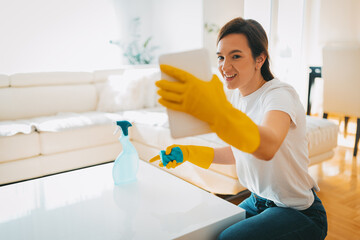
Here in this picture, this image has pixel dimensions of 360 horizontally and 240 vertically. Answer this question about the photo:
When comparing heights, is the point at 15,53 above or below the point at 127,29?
below

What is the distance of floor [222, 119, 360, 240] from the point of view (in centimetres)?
166

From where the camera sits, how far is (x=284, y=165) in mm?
948

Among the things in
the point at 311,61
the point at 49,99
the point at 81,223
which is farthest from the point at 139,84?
the point at 311,61

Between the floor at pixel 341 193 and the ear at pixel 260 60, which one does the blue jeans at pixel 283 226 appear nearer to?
the ear at pixel 260 60

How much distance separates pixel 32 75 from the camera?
112 inches

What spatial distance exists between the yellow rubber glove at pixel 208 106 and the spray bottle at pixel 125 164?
2.32ft

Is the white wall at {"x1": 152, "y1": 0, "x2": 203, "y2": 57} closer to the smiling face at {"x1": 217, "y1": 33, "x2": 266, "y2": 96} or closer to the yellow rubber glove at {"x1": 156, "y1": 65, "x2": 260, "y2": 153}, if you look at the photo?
the smiling face at {"x1": 217, "y1": 33, "x2": 266, "y2": 96}

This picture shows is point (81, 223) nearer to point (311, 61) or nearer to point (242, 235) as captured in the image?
point (242, 235)

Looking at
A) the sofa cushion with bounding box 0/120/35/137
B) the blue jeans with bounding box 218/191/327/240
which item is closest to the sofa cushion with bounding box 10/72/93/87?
the sofa cushion with bounding box 0/120/35/137

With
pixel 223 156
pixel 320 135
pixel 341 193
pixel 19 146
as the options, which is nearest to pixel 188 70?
pixel 223 156

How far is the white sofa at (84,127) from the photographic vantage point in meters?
2.11

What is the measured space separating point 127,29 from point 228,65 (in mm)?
3708

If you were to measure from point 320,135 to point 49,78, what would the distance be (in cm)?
235

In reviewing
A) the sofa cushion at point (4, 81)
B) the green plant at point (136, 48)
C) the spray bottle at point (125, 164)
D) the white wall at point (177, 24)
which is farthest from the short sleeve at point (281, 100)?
the green plant at point (136, 48)
